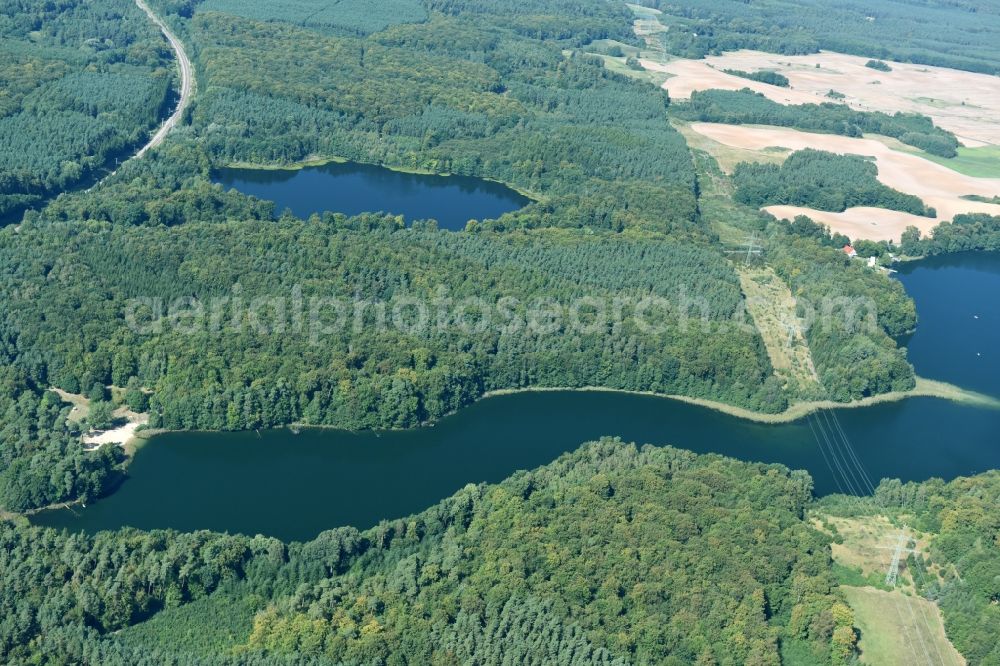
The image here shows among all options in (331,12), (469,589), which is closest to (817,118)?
(331,12)

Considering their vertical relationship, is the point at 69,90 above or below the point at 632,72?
below

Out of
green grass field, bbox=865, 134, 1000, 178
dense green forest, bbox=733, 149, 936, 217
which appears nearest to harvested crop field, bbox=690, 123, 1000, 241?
dense green forest, bbox=733, 149, 936, 217

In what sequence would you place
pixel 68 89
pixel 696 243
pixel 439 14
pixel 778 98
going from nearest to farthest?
pixel 696 243
pixel 68 89
pixel 778 98
pixel 439 14

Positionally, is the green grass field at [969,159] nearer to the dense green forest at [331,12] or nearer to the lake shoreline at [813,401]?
the lake shoreline at [813,401]

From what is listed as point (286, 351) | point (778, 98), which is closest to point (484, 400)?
point (286, 351)

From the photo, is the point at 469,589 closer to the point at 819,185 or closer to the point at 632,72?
the point at 819,185

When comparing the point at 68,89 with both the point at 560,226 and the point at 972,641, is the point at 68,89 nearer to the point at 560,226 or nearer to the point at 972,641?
the point at 560,226

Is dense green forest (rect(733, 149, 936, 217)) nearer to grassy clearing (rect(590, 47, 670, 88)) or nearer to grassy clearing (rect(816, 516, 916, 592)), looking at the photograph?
grassy clearing (rect(590, 47, 670, 88))
